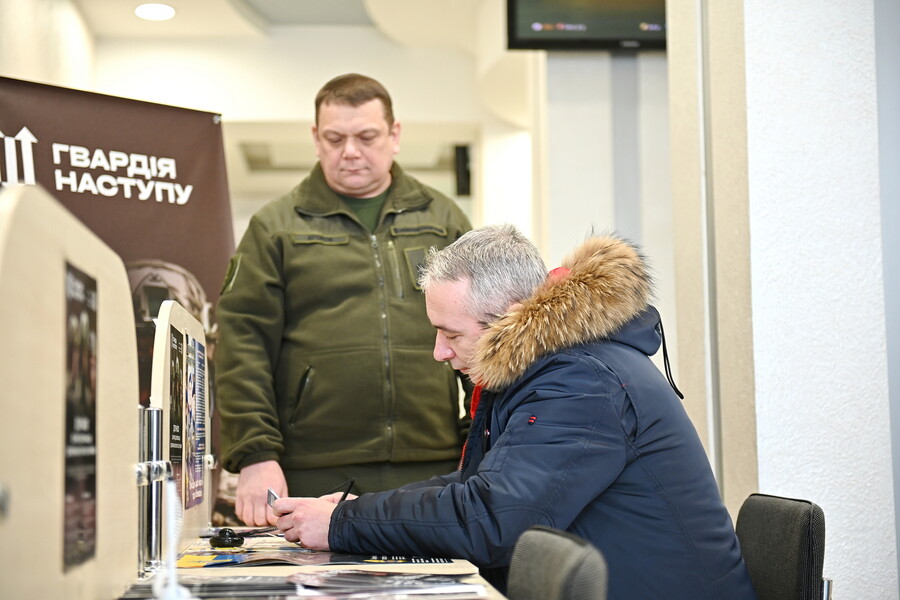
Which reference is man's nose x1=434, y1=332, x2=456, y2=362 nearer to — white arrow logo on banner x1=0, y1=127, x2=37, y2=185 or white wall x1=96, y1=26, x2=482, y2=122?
white arrow logo on banner x1=0, y1=127, x2=37, y2=185

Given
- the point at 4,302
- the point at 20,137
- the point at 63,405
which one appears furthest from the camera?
the point at 20,137

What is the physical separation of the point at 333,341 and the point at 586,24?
2240 millimetres

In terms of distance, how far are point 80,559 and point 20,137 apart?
94.2 inches

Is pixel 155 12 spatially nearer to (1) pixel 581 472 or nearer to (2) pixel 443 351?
(2) pixel 443 351

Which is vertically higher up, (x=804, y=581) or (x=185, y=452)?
(x=185, y=452)

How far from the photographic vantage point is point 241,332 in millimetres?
2801

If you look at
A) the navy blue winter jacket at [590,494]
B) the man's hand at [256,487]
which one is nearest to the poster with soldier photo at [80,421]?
the navy blue winter jacket at [590,494]

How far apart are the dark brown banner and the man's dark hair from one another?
89 centimetres

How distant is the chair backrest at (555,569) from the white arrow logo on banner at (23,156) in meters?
2.31

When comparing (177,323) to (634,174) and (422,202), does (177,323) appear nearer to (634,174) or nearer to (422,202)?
(422,202)

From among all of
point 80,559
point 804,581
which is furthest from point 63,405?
point 804,581

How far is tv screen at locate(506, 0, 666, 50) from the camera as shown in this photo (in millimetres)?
4387

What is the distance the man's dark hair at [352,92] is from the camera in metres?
2.92

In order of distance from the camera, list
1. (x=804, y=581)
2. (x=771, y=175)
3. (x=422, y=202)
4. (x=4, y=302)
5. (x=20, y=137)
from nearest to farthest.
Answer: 1. (x=4, y=302)
2. (x=804, y=581)
3. (x=771, y=175)
4. (x=422, y=202)
5. (x=20, y=137)
